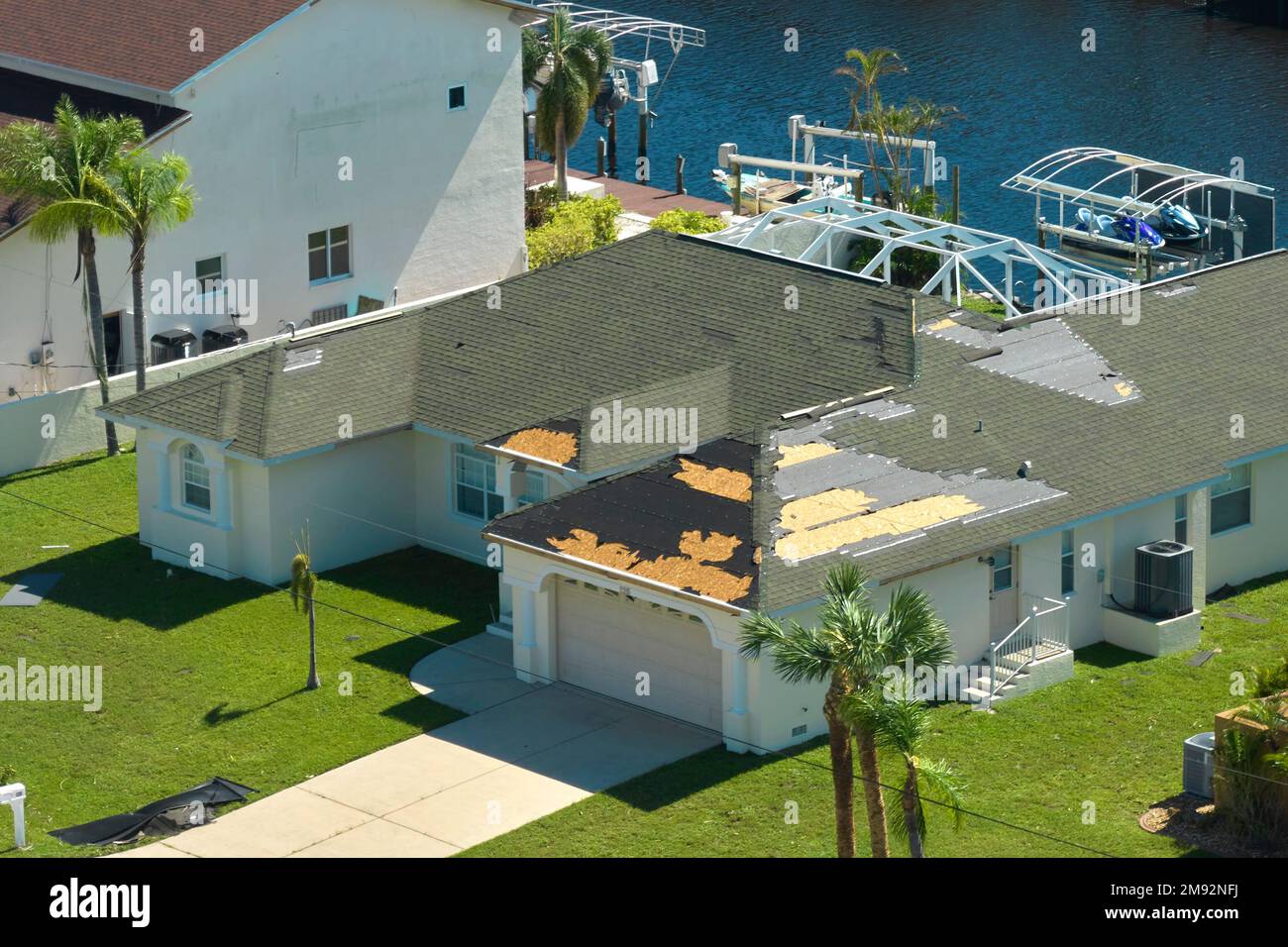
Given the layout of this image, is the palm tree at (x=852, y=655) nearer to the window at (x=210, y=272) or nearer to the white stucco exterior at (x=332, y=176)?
the white stucco exterior at (x=332, y=176)

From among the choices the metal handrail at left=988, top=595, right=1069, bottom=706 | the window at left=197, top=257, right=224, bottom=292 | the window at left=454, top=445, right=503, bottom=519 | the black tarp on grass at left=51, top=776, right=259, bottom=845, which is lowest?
the black tarp on grass at left=51, top=776, right=259, bottom=845

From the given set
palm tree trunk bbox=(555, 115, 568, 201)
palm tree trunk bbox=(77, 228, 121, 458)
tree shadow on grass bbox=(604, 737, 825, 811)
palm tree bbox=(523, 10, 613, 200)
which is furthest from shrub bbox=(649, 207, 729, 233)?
tree shadow on grass bbox=(604, 737, 825, 811)

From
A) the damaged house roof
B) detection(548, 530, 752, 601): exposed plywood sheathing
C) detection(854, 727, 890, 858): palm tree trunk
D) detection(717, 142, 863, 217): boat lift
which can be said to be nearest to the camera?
detection(854, 727, 890, 858): palm tree trunk

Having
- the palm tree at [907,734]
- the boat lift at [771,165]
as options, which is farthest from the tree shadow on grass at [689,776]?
the boat lift at [771,165]

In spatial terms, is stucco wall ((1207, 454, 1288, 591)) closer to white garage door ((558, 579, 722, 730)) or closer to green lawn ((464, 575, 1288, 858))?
green lawn ((464, 575, 1288, 858))
